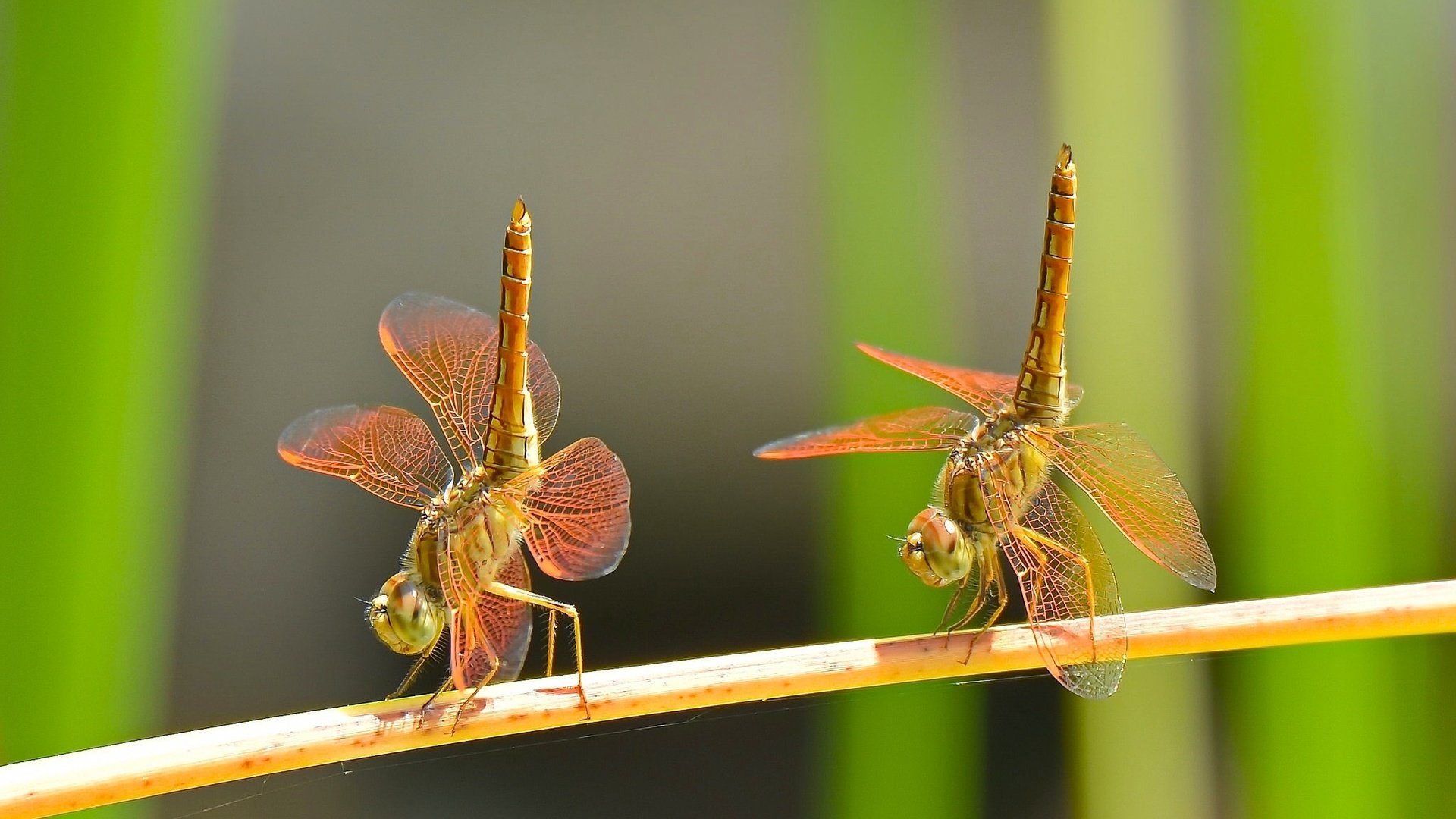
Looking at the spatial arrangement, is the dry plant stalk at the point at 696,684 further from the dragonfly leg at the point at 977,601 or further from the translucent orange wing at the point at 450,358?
the translucent orange wing at the point at 450,358

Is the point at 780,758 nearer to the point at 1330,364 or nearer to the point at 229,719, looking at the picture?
the point at 229,719

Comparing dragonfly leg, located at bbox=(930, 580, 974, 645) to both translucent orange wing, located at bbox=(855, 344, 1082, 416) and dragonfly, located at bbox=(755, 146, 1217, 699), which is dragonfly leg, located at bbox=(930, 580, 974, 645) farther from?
translucent orange wing, located at bbox=(855, 344, 1082, 416)

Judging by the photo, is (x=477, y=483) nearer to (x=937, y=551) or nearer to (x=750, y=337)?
(x=937, y=551)

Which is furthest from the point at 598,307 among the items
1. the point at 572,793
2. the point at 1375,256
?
the point at 1375,256

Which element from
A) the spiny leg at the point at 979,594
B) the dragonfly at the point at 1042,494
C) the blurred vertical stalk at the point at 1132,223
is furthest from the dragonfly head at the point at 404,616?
the blurred vertical stalk at the point at 1132,223

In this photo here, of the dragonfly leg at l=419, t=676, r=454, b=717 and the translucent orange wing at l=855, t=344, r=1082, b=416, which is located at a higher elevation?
the translucent orange wing at l=855, t=344, r=1082, b=416

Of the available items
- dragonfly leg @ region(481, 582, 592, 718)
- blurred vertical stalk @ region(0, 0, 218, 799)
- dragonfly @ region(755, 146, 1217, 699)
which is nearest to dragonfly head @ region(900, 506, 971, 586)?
dragonfly @ region(755, 146, 1217, 699)
